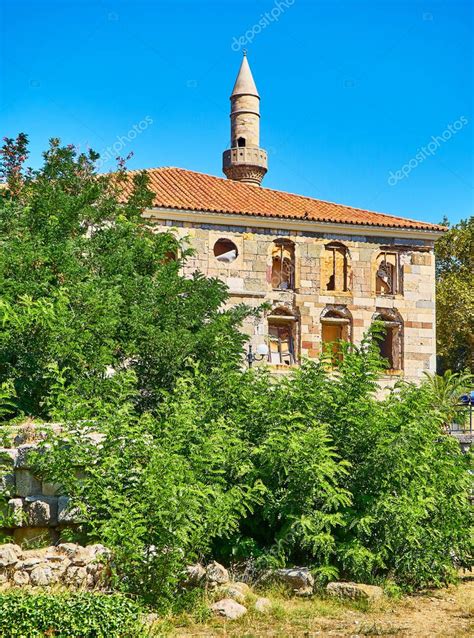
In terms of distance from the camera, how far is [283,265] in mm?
23938

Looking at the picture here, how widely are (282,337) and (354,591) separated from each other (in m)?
14.6

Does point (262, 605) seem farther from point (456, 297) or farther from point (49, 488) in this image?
point (456, 297)

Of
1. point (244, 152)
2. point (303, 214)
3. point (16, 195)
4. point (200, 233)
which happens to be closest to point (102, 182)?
point (16, 195)

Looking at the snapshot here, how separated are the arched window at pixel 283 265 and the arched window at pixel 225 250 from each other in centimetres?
124

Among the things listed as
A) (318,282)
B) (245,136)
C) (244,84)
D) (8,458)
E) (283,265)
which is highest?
(244,84)

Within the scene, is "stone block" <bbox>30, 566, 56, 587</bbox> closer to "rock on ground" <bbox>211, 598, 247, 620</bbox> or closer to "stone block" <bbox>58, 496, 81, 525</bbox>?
"stone block" <bbox>58, 496, 81, 525</bbox>

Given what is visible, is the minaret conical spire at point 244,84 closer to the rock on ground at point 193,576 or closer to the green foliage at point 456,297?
the green foliage at point 456,297

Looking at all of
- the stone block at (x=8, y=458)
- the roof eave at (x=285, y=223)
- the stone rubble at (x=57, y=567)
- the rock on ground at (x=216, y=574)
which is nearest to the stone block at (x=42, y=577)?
the stone rubble at (x=57, y=567)

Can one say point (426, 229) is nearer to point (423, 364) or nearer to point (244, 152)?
point (423, 364)

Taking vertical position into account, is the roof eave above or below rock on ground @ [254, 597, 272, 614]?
above

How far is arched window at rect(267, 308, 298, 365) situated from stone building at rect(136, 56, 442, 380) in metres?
0.03

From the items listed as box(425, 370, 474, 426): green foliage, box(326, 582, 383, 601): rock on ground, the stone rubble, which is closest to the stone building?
box(425, 370, 474, 426): green foliage

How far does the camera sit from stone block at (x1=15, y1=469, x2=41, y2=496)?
9.43m

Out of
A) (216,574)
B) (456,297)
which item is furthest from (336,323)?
(216,574)
